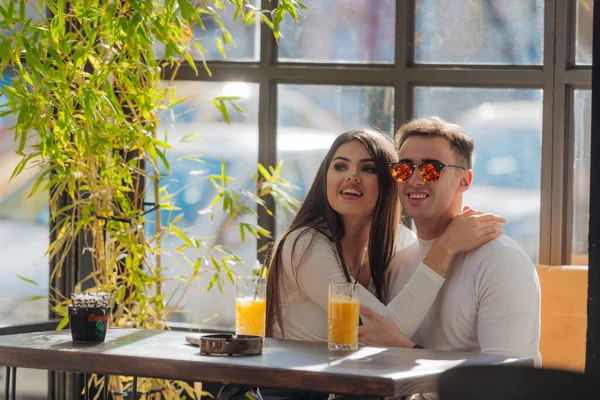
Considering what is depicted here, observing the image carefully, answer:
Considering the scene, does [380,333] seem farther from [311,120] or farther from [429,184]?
[311,120]

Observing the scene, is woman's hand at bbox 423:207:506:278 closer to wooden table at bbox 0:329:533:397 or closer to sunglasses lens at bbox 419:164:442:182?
sunglasses lens at bbox 419:164:442:182

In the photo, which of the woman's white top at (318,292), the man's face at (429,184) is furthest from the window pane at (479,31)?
the woman's white top at (318,292)

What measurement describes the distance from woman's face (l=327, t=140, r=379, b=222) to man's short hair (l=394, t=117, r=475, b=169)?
0.16 m

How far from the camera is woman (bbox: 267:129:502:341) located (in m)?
2.68

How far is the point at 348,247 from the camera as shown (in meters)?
3.04

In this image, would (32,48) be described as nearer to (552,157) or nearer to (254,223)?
(254,223)

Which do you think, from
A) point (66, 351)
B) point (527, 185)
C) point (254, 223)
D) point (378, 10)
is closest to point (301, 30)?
point (378, 10)

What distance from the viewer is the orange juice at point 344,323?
2334 millimetres

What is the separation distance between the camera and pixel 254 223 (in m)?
4.36

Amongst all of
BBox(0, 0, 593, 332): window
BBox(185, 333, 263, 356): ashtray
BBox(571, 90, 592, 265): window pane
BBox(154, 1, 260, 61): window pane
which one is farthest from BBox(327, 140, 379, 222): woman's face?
BBox(154, 1, 260, 61): window pane

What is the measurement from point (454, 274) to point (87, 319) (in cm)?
107

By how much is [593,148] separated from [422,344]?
3.27ft

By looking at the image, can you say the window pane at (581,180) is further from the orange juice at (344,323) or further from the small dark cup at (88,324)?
the small dark cup at (88,324)

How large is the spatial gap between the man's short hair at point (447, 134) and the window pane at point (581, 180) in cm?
110
